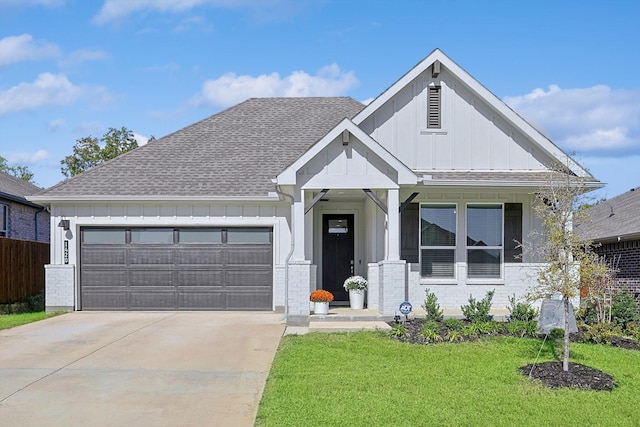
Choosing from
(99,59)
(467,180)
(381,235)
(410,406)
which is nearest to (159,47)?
(99,59)

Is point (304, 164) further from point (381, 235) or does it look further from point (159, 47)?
point (159, 47)

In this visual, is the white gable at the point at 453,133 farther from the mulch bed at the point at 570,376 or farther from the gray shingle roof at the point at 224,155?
the mulch bed at the point at 570,376

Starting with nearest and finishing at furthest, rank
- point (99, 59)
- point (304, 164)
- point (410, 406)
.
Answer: point (410, 406) → point (304, 164) → point (99, 59)

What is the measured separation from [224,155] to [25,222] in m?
8.64

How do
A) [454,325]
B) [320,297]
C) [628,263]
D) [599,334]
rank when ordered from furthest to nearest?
[628,263] → [320,297] → [454,325] → [599,334]

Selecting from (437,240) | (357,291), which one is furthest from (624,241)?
(357,291)

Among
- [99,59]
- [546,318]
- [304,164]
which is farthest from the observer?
[99,59]

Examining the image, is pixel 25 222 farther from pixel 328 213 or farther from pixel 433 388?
pixel 433 388

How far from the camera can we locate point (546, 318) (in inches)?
367

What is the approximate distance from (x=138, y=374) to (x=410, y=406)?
386 centimetres

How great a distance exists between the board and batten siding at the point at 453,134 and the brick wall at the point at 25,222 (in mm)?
12892

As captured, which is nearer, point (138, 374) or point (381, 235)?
point (138, 374)

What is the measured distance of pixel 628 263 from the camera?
54.1ft

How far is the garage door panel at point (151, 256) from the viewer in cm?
1573
